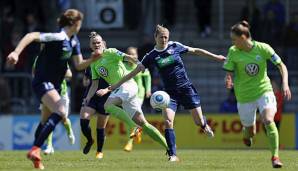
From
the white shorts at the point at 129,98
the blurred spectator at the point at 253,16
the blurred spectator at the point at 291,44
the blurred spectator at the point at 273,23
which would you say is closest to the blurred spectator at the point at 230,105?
the blurred spectator at the point at 291,44

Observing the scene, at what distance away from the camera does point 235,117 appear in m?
27.9

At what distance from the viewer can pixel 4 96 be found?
28031 mm

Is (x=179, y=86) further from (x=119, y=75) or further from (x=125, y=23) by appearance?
(x=125, y=23)

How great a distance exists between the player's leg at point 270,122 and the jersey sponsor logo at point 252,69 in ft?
1.29

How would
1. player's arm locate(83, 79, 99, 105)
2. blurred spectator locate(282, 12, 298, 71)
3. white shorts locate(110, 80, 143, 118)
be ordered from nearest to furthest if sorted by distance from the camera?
white shorts locate(110, 80, 143, 118), player's arm locate(83, 79, 99, 105), blurred spectator locate(282, 12, 298, 71)

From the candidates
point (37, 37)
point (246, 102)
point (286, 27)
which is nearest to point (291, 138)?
point (286, 27)

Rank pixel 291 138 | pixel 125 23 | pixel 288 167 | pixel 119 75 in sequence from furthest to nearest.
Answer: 1. pixel 125 23
2. pixel 291 138
3. pixel 119 75
4. pixel 288 167

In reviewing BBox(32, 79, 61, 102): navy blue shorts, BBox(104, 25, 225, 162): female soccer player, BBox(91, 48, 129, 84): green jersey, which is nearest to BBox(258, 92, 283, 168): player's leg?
BBox(104, 25, 225, 162): female soccer player

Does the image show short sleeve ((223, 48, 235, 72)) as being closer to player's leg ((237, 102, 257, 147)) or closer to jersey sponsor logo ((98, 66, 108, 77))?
player's leg ((237, 102, 257, 147))

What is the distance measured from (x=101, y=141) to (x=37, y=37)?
5.63m

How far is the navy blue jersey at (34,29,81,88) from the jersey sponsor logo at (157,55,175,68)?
304 cm

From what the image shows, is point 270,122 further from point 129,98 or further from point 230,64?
point 129,98

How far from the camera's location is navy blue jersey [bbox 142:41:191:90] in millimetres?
17359

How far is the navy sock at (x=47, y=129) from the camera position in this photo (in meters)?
14.4
